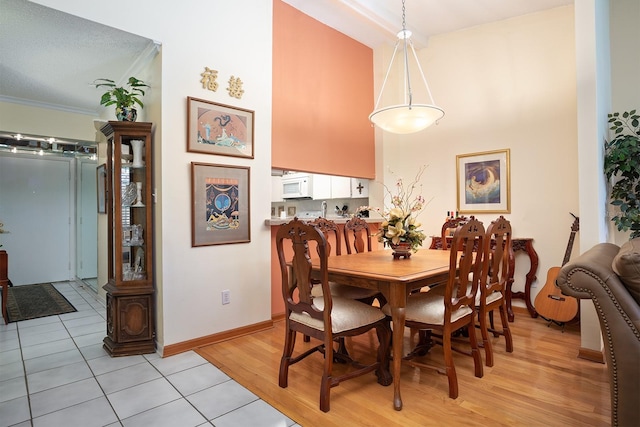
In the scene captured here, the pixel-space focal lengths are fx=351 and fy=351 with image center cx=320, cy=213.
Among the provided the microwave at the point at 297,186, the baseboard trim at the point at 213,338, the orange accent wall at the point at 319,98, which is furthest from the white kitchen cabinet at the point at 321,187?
the baseboard trim at the point at 213,338

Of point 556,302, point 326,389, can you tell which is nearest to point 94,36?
point 326,389

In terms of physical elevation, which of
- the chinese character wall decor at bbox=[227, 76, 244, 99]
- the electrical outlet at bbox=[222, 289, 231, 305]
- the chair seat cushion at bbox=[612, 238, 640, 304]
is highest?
the chinese character wall decor at bbox=[227, 76, 244, 99]

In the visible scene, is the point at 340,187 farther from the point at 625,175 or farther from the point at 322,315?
the point at 322,315

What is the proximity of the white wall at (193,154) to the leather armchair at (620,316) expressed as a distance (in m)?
2.56

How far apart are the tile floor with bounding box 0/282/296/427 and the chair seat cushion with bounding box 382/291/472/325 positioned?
3.22 ft

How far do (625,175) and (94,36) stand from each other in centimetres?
438

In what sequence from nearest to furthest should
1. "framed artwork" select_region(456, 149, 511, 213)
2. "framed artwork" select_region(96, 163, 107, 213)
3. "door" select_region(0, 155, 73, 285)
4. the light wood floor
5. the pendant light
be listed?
the light wood floor
the pendant light
"framed artwork" select_region(456, 149, 511, 213)
"framed artwork" select_region(96, 163, 107, 213)
"door" select_region(0, 155, 73, 285)

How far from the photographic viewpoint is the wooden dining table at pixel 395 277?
2035 millimetres

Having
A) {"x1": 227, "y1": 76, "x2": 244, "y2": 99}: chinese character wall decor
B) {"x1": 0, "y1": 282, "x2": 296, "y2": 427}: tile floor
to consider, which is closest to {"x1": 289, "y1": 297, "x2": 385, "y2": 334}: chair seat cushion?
{"x1": 0, "y1": 282, "x2": 296, "y2": 427}: tile floor

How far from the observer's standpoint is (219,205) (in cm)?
312

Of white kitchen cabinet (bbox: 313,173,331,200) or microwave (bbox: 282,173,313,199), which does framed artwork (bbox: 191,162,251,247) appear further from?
microwave (bbox: 282,173,313,199)

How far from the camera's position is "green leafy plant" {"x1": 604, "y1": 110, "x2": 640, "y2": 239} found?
2.64m

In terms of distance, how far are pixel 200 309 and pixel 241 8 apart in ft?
9.11

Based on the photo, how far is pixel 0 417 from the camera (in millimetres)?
1982
